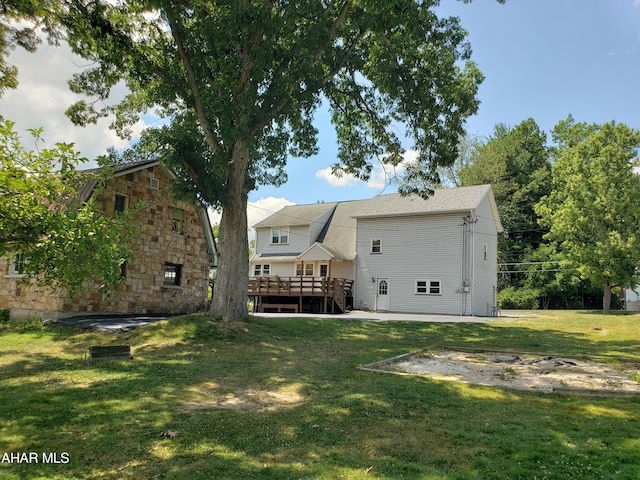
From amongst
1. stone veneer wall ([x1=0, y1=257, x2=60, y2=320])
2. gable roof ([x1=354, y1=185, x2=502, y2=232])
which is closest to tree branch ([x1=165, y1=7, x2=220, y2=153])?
stone veneer wall ([x1=0, y1=257, x2=60, y2=320])

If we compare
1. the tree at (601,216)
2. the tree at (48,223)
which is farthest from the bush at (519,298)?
the tree at (48,223)

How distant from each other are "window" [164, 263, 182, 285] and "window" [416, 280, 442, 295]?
14.5m

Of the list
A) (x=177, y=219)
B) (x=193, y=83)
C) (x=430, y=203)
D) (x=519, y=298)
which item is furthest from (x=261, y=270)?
(x=519, y=298)

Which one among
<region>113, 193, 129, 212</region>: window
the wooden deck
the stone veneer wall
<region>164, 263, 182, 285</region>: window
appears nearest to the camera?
the stone veneer wall

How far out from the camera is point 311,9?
11.0m

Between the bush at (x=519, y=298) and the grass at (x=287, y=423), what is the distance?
30.0 metres

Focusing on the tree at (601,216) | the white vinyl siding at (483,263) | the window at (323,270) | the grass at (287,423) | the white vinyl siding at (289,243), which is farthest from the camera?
the white vinyl siding at (289,243)

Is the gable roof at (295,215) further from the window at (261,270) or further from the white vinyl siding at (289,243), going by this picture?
the window at (261,270)

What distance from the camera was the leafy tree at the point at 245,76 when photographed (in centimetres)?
1158

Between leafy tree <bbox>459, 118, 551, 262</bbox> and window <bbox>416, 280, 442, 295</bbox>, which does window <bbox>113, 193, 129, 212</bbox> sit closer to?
window <bbox>416, 280, 442, 295</bbox>

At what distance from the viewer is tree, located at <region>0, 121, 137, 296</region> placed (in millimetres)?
4582

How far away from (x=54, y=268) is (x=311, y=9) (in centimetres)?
910

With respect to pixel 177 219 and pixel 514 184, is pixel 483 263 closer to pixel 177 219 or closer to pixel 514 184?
pixel 177 219

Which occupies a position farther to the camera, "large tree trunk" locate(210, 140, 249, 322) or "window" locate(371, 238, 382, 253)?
"window" locate(371, 238, 382, 253)
